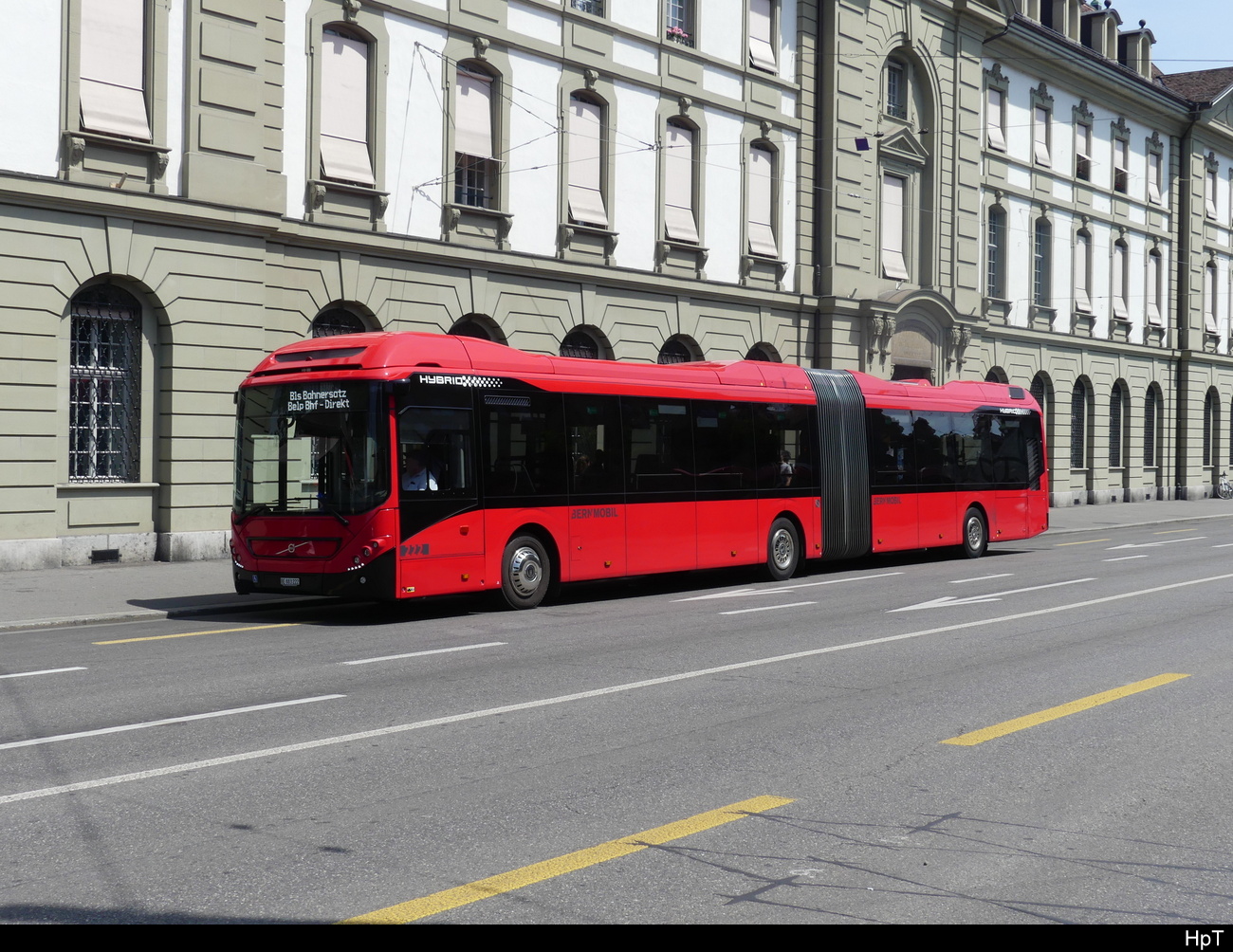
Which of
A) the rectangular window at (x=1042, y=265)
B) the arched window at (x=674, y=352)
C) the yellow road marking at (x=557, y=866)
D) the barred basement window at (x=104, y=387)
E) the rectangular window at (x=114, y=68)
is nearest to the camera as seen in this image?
the yellow road marking at (x=557, y=866)

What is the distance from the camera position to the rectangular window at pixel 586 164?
2600cm

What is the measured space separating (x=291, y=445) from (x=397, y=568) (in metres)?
1.87

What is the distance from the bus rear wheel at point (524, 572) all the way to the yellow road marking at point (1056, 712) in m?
7.54

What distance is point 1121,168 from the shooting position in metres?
46.5

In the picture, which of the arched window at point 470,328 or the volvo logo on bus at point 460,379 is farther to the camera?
the arched window at point 470,328

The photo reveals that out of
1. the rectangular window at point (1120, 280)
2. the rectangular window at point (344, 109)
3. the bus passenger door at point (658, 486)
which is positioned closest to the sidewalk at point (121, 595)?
the bus passenger door at point (658, 486)

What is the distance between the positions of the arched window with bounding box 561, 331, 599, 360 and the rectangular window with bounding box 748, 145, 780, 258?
5.57m

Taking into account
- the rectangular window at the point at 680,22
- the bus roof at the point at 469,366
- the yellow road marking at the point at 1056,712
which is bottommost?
the yellow road marking at the point at 1056,712

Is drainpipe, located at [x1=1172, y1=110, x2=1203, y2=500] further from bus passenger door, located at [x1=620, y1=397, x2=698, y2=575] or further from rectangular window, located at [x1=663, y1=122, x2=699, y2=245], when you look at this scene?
bus passenger door, located at [x1=620, y1=397, x2=698, y2=575]

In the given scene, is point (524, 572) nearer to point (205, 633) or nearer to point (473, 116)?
point (205, 633)

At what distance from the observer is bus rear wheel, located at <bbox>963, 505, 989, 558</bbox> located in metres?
24.1

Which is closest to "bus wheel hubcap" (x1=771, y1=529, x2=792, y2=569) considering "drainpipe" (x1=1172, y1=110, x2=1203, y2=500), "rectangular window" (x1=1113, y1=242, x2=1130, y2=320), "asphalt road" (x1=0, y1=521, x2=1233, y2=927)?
"asphalt road" (x1=0, y1=521, x2=1233, y2=927)

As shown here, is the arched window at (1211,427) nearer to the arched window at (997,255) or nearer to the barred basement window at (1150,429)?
the barred basement window at (1150,429)

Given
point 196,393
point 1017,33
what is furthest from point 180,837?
point 1017,33
